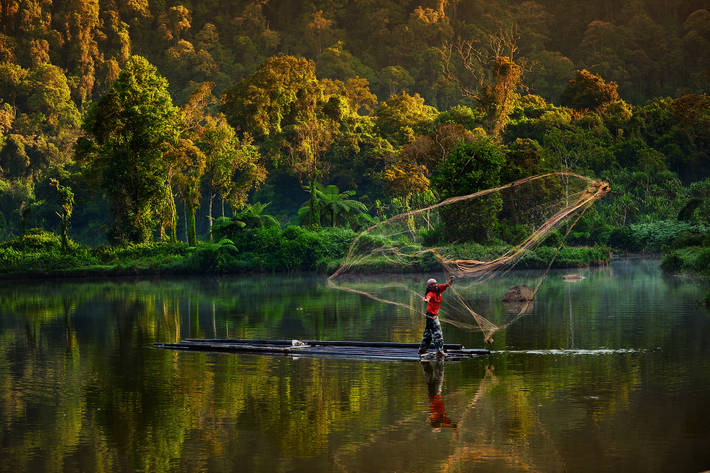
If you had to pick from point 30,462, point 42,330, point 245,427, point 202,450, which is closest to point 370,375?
point 245,427

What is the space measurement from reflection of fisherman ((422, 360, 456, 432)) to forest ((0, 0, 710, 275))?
24.5 m

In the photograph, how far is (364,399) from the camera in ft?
52.7

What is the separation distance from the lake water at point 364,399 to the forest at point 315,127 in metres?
20.1

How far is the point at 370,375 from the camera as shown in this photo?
18547 millimetres

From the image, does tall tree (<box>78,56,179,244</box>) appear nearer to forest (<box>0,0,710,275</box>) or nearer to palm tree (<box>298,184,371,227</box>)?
forest (<box>0,0,710,275</box>)

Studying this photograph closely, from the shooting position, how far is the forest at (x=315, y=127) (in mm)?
59938

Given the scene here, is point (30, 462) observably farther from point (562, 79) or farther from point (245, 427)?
point (562, 79)

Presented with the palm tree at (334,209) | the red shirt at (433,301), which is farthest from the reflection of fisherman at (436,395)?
the palm tree at (334,209)

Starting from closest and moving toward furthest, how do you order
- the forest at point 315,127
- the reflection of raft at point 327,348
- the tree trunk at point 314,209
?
the reflection of raft at point 327,348 → the forest at point 315,127 → the tree trunk at point 314,209

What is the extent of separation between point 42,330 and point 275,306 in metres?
9.20

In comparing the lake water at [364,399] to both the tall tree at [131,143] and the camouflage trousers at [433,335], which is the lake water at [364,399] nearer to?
the camouflage trousers at [433,335]

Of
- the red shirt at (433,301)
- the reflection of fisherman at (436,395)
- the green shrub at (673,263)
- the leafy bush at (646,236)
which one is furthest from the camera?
the leafy bush at (646,236)

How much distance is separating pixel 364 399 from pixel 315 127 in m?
65.6

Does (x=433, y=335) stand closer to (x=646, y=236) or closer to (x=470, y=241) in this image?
(x=470, y=241)
